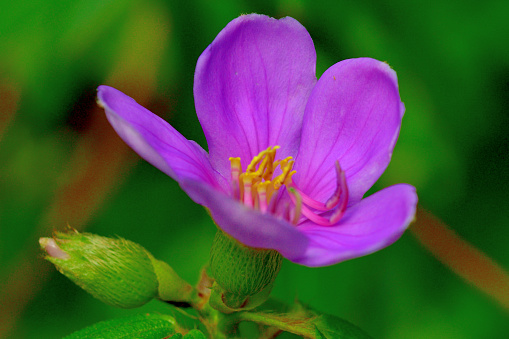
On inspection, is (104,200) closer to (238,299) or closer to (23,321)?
(23,321)

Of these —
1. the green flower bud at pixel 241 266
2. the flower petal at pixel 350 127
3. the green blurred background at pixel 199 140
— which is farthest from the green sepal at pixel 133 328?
the green blurred background at pixel 199 140

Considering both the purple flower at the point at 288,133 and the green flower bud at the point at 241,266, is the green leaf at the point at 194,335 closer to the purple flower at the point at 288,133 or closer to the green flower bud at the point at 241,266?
the green flower bud at the point at 241,266

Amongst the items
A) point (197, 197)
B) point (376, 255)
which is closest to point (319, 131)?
point (197, 197)

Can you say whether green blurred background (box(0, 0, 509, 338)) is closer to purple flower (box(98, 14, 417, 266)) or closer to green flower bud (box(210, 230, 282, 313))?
purple flower (box(98, 14, 417, 266))

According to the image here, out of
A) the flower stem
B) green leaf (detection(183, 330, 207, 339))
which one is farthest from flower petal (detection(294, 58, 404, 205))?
green leaf (detection(183, 330, 207, 339))

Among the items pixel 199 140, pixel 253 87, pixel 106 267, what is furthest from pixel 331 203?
pixel 199 140

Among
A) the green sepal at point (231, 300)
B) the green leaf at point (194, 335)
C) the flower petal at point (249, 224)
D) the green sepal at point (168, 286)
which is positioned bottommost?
the green leaf at point (194, 335)

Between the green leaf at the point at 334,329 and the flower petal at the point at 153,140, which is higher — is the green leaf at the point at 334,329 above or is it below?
below
